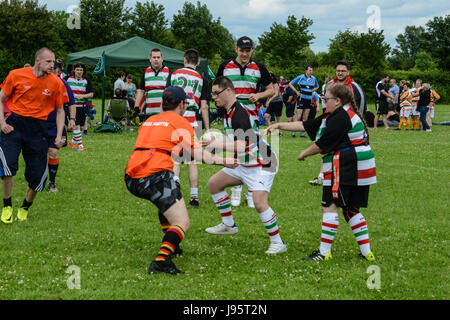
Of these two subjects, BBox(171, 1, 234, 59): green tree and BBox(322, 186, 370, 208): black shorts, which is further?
BBox(171, 1, 234, 59): green tree

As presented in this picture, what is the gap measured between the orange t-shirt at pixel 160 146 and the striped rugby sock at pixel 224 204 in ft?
4.59

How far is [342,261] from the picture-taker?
5.49m

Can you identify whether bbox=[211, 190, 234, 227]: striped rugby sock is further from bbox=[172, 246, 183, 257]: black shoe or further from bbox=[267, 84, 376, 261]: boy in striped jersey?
bbox=[267, 84, 376, 261]: boy in striped jersey

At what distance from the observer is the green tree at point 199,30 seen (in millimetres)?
76625

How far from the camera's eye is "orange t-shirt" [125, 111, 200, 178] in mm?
4992

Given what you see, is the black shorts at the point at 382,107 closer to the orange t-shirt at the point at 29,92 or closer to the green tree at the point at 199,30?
the orange t-shirt at the point at 29,92

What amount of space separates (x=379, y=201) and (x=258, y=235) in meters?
3.03

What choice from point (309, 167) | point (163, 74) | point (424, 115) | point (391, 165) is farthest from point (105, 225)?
point (424, 115)

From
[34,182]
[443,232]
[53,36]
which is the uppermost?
[53,36]

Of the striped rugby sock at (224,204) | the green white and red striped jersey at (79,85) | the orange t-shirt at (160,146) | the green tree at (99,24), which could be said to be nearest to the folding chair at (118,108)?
the green white and red striped jersey at (79,85)

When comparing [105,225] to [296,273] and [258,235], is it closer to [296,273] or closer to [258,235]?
[258,235]

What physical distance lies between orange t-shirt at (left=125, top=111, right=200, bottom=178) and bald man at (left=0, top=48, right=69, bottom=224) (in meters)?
2.65

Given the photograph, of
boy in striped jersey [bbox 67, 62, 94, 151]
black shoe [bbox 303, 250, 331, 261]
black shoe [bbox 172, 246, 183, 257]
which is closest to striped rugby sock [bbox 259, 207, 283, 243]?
black shoe [bbox 303, 250, 331, 261]

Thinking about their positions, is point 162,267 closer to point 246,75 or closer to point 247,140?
point 247,140
